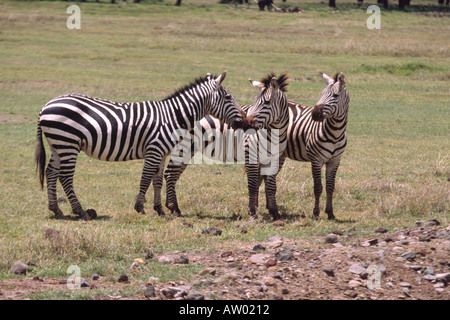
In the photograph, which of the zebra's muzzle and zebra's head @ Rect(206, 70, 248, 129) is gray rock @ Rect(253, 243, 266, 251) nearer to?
the zebra's muzzle

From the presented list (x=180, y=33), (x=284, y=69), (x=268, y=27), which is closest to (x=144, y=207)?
(x=284, y=69)

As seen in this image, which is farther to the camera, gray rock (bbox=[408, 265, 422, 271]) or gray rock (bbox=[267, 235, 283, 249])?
gray rock (bbox=[267, 235, 283, 249])

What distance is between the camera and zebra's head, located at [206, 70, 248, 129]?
32.4ft

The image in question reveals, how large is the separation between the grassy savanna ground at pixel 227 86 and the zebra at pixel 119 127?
0.69 meters

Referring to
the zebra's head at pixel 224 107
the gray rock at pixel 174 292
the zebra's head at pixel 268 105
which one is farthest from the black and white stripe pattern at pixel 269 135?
the gray rock at pixel 174 292

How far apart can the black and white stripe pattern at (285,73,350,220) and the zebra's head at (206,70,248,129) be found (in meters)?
1.05

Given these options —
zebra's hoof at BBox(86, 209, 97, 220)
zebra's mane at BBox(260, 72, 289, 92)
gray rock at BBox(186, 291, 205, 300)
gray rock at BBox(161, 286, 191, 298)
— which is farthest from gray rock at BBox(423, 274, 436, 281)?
zebra's hoof at BBox(86, 209, 97, 220)

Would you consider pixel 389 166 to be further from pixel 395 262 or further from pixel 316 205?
pixel 395 262

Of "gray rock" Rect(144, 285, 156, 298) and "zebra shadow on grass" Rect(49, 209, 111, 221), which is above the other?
"gray rock" Rect(144, 285, 156, 298)

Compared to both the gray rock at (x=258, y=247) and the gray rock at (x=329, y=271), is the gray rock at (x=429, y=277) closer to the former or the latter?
the gray rock at (x=329, y=271)

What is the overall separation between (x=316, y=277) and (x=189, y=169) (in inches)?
295

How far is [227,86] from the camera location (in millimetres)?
23078

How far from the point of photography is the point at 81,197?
1116 cm

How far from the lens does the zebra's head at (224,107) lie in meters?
9.89
